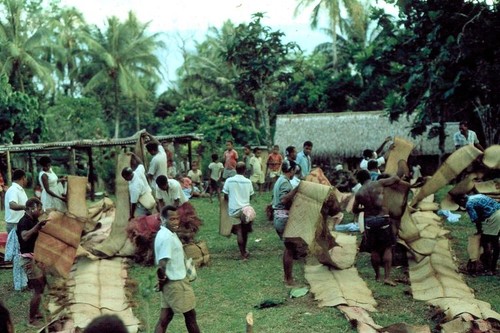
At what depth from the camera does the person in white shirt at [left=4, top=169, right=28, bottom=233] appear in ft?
32.2

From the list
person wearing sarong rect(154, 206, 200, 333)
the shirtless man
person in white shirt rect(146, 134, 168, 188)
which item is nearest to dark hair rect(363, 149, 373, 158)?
person in white shirt rect(146, 134, 168, 188)

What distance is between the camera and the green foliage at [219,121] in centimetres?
3234

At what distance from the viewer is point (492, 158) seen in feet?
37.5

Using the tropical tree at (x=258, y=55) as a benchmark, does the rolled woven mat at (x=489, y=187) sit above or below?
below

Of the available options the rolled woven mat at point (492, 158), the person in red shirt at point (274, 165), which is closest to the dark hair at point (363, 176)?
the rolled woven mat at point (492, 158)

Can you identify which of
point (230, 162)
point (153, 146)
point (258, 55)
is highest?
point (258, 55)

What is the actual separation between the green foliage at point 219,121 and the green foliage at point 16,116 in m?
7.48

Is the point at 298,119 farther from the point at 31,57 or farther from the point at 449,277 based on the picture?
the point at 449,277

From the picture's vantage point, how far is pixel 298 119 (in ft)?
89.1

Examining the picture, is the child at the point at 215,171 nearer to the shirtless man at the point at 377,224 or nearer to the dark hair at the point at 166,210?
the shirtless man at the point at 377,224

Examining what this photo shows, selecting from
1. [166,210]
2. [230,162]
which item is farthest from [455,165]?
[230,162]

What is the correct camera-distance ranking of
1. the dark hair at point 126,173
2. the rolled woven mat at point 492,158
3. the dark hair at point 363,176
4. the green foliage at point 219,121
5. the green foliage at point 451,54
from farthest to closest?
the green foliage at point 219,121
the dark hair at point 126,173
the green foliage at point 451,54
the rolled woven mat at point 492,158
the dark hair at point 363,176

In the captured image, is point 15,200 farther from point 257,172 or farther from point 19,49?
point 19,49

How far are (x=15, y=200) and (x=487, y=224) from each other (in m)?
6.73
